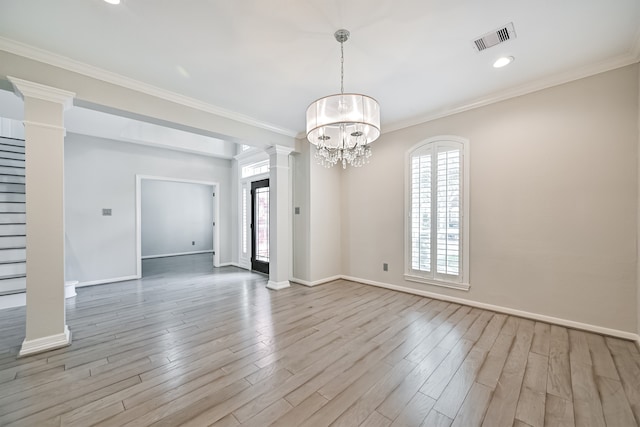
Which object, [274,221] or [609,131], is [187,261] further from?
[609,131]

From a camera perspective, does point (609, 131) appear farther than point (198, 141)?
No

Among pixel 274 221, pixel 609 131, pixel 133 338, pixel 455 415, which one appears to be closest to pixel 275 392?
pixel 455 415

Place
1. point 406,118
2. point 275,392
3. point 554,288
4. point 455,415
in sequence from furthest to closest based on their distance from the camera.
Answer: point 406,118 → point 554,288 → point 275,392 → point 455,415

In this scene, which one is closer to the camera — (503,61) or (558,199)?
(503,61)

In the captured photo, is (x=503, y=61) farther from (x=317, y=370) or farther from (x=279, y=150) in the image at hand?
(x=317, y=370)

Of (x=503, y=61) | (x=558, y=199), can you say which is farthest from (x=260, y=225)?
(x=558, y=199)

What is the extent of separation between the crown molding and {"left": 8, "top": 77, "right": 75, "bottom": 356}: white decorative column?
14.8ft

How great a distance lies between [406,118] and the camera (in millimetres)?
4184

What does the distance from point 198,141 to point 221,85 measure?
3453mm

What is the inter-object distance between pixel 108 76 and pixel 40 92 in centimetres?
62

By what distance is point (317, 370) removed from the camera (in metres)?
2.17

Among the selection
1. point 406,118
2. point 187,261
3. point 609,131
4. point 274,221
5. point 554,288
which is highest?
point 406,118

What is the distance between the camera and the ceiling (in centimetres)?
201

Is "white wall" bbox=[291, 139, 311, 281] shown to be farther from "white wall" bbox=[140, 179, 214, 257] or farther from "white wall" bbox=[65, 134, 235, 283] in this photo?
"white wall" bbox=[140, 179, 214, 257]
